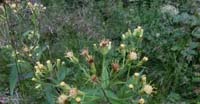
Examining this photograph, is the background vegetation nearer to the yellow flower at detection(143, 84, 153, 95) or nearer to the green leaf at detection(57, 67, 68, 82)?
the green leaf at detection(57, 67, 68, 82)

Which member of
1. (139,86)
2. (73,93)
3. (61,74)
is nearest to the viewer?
(73,93)

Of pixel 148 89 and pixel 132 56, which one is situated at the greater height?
pixel 132 56

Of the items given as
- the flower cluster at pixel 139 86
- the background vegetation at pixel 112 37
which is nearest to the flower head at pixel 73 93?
the flower cluster at pixel 139 86

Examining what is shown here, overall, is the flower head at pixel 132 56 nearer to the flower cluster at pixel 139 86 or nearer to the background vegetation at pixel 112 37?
the flower cluster at pixel 139 86

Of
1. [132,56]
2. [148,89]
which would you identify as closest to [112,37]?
[132,56]

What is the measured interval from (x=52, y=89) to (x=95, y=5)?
1.37 m

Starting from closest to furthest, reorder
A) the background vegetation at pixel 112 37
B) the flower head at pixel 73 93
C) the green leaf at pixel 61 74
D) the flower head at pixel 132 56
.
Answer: the flower head at pixel 73 93 → the flower head at pixel 132 56 → the green leaf at pixel 61 74 → the background vegetation at pixel 112 37

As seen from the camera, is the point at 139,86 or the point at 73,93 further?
the point at 139,86

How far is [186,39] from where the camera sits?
2945mm

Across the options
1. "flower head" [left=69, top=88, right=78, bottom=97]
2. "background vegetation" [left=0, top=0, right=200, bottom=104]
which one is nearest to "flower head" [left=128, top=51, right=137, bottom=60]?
"flower head" [left=69, top=88, right=78, bottom=97]

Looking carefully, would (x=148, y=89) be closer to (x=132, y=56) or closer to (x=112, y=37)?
(x=132, y=56)

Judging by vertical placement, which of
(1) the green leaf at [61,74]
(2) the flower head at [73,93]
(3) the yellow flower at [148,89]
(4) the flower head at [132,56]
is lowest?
(3) the yellow flower at [148,89]

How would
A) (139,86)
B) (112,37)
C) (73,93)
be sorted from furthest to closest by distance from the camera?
(112,37)
(139,86)
(73,93)

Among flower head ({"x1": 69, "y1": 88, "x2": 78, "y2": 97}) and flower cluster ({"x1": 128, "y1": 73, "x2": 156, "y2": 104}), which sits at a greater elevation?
flower head ({"x1": 69, "y1": 88, "x2": 78, "y2": 97})
